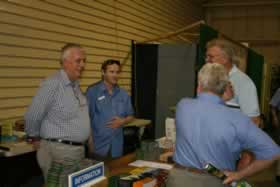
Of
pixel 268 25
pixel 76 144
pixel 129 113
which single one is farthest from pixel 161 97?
pixel 268 25

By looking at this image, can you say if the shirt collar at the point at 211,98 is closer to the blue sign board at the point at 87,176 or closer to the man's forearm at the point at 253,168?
the man's forearm at the point at 253,168

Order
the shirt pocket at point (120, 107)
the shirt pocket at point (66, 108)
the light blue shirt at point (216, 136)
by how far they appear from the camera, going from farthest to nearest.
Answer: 1. the shirt pocket at point (120, 107)
2. the shirt pocket at point (66, 108)
3. the light blue shirt at point (216, 136)

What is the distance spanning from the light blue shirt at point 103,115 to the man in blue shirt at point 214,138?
1873 millimetres

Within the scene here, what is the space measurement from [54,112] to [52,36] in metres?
1.77

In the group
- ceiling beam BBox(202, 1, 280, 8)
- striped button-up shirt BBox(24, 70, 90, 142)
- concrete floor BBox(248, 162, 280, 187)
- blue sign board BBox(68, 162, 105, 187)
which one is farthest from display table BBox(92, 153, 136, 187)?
ceiling beam BBox(202, 1, 280, 8)

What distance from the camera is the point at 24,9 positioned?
3.87m

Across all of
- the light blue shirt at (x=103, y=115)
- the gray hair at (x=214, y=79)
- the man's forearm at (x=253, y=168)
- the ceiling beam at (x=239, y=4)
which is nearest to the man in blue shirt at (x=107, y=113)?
the light blue shirt at (x=103, y=115)

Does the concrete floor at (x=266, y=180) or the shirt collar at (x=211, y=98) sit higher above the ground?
the shirt collar at (x=211, y=98)

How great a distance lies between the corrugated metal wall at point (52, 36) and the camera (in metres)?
3.69

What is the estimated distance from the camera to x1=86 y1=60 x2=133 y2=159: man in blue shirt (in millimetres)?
3717

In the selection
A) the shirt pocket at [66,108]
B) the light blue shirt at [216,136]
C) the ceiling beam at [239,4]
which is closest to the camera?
the light blue shirt at [216,136]

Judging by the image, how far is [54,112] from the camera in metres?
2.81

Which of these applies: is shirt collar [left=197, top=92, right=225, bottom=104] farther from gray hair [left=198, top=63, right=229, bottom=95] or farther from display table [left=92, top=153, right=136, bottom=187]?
display table [left=92, top=153, right=136, bottom=187]

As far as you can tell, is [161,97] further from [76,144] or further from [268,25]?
[268,25]
